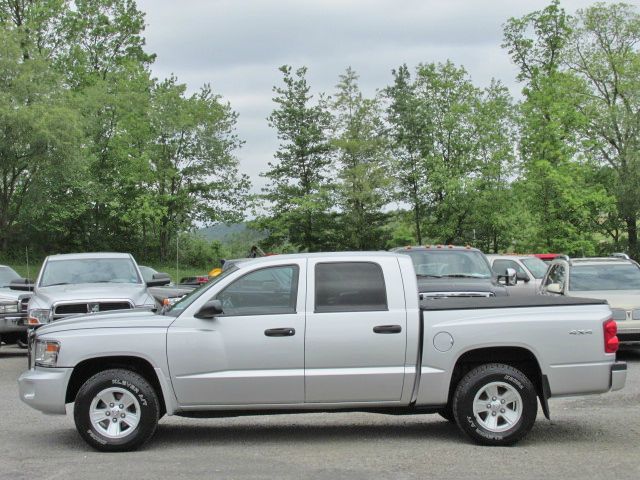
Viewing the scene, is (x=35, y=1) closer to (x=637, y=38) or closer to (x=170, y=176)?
(x=170, y=176)

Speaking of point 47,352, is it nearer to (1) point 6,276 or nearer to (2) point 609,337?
(2) point 609,337

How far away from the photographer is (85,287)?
12672mm

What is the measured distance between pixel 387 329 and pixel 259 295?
120 cm

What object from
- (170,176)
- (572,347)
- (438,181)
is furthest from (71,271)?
(438,181)

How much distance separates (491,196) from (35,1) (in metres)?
30.7

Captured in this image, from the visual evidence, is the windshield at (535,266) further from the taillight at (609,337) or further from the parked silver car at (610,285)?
the taillight at (609,337)

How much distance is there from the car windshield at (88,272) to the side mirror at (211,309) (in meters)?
6.50

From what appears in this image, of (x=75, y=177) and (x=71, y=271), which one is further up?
(x=75, y=177)

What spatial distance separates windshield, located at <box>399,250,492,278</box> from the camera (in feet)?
45.4

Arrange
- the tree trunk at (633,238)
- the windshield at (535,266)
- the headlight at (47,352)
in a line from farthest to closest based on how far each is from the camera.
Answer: the tree trunk at (633,238), the windshield at (535,266), the headlight at (47,352)

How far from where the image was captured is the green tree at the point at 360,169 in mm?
51188

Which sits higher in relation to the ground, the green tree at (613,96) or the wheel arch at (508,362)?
the green tree at (613,96)

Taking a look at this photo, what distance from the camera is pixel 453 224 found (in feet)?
171

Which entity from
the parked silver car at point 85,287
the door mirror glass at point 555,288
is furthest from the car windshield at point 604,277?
the parked silver car at point 85,287
